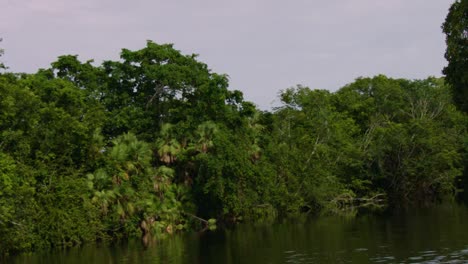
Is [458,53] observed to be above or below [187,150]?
above

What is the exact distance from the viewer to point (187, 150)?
55594 millimetres

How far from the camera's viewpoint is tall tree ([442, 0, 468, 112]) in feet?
123

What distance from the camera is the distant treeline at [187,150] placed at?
1692 inches

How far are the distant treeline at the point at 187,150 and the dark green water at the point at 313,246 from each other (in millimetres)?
3250

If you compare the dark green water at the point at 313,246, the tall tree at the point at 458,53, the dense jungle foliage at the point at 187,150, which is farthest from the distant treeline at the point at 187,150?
the tall tree at the point at 458,53

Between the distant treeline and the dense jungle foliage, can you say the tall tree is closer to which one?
the dense jungle foliage

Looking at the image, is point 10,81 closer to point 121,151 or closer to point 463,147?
point 121,151

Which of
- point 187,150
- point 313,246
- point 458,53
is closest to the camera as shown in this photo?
point 313,246

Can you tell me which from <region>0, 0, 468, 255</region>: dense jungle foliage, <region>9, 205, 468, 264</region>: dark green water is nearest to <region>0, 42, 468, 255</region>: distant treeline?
<region>0, 0, 468, 255</region>: dense jungle foliage

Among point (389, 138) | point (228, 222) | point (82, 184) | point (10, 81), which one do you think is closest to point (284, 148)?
point (228, 222)

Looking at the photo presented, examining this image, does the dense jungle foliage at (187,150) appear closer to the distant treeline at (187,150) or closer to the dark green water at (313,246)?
the distant treeline at (187,150)

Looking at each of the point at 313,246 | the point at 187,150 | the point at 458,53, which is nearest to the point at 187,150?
the point at 187,150

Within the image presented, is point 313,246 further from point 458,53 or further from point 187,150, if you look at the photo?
point 187,150

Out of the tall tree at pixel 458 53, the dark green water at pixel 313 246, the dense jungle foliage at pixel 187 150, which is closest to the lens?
the dark green water at pixel 313 246
